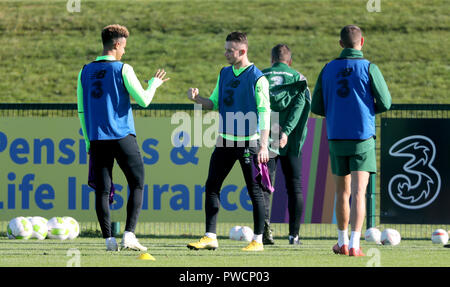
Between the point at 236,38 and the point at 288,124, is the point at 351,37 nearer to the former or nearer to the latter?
the point at 236,38

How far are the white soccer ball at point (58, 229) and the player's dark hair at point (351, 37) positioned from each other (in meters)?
4.31

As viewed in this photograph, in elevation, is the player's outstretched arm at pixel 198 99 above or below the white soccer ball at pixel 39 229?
above

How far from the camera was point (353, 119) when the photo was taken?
7.96m

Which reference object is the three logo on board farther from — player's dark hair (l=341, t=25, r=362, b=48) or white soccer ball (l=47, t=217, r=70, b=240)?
white soccer ball (l=47, t=217, r=70, b=240)

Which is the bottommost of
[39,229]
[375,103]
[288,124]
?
[39,229]

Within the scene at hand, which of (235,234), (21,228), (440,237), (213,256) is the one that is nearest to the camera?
(213,256)

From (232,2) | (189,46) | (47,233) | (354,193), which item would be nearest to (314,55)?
(189,46)

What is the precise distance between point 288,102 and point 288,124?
25 centimetres

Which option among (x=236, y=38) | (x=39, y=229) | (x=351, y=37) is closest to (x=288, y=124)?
(x=236, y=38)

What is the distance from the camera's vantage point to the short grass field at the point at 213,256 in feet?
23.6

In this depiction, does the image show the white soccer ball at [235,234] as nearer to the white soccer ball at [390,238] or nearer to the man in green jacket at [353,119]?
the white soccer ball at [390,238]

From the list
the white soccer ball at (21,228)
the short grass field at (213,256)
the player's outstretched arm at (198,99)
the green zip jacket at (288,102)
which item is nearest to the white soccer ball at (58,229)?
the white soccer ball at (21,228)

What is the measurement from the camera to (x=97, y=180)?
8148mm

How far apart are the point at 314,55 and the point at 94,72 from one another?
813 inches
